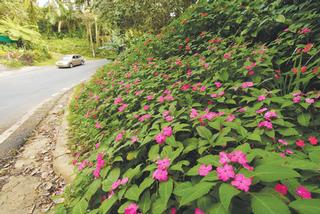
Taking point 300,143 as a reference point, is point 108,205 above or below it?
below

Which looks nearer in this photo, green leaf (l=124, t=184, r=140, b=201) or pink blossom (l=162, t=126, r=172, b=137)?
green leaf (l=124, t=184, r=140, b=201)

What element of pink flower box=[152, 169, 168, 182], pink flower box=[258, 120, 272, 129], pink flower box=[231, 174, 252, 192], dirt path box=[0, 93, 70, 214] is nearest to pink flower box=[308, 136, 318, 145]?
pink flower box=[258, 120, 272, 129]

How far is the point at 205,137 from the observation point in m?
1.63

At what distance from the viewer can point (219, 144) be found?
1.50 meters

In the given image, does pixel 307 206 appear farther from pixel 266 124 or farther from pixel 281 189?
pixel 266 124

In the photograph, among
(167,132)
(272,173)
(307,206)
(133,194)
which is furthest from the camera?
(167,132)

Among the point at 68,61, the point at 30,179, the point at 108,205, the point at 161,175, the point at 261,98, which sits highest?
the point at 261,98

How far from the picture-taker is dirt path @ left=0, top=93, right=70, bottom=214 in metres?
2.68

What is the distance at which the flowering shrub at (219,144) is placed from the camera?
1115 millimetres

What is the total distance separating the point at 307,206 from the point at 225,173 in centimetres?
35

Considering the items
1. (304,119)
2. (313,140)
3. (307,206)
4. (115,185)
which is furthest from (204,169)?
(304,119)

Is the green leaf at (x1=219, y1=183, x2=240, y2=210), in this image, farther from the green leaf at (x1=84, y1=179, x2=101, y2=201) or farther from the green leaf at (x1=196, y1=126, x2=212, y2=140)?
the green leaf at (x1=84, y1=179, x2=101, y2=201)

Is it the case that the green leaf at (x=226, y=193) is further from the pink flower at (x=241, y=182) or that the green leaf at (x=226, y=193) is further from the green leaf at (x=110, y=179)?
the green leaf at (x=110, y=179)

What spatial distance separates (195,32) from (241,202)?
4190mm
